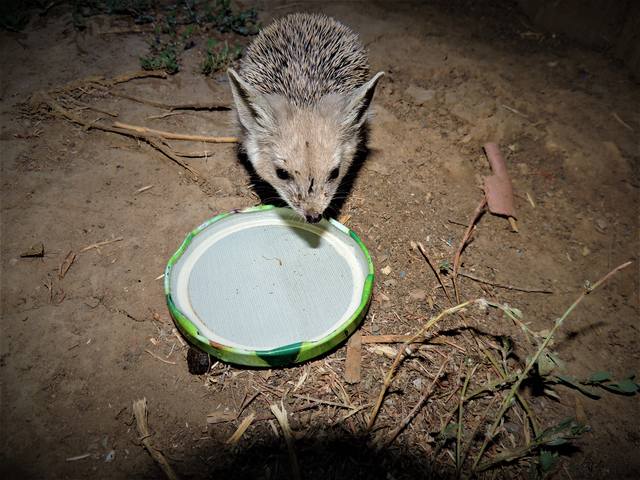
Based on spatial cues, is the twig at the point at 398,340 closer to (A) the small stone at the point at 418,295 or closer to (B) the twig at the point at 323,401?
(A) the small stone at the point at 418,295

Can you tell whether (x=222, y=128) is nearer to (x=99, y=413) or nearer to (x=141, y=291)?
(x=141, y=291)

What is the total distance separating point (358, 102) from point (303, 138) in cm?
53

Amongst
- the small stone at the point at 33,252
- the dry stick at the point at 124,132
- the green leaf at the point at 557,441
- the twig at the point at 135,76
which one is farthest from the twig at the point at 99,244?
the green leaf at the point at 557,441

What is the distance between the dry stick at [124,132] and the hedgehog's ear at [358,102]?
1539 mm

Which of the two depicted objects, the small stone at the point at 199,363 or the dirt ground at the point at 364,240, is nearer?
the dirt ground at the point at 364,240

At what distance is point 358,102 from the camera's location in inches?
126

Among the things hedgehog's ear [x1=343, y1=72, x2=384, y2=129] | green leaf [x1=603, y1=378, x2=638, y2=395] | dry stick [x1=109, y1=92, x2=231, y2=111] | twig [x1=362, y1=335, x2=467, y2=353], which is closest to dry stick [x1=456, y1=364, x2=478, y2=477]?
twig [x1=362, y1=335, x2=467, y2=353]

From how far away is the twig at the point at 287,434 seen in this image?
233 cm

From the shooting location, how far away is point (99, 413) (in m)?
2.54

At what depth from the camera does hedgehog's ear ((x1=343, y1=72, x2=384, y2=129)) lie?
122 inches

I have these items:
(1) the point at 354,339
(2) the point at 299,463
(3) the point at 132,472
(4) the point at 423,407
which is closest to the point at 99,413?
(3) the point at 132,472

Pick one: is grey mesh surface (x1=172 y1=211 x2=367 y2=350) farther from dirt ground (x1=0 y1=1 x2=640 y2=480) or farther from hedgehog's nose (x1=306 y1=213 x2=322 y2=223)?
hedgehog's nose (x1=306 y1=213 x2=322 y2=223)

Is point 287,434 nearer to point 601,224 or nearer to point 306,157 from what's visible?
point 306,157

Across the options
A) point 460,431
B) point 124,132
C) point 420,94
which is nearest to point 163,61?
point 124,132
